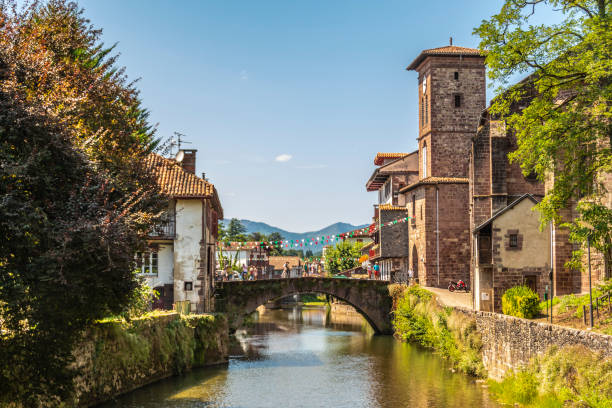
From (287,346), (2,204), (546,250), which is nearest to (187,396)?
(2,204)

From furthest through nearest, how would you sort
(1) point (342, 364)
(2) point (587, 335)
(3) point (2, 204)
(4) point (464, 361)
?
(1) point (342, 364) < (4) point (464, 361) < (2) point (587, 335) < (3) point (2, 204)

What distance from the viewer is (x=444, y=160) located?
5091cm

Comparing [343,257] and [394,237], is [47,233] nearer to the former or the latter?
[394,237]

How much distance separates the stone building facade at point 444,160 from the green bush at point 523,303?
22577 millimetres

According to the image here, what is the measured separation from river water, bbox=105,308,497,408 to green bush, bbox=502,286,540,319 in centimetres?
293

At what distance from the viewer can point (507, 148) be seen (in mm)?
33375

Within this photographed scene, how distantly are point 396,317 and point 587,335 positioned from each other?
86.7ft

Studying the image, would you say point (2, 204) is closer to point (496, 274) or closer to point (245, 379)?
point (245, 379)

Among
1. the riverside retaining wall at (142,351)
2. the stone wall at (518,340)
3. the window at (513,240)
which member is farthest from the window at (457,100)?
the riverside retaining wall at (142,351)

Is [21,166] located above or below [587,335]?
above

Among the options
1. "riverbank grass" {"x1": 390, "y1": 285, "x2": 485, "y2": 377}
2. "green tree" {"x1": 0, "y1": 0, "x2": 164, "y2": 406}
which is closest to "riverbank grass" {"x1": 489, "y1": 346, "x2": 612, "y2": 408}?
"riverbank grass" {"x1": 390, "y1": 285, "x2": 485, "y2": 377}

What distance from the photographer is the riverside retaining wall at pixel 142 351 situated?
2066 centimetres

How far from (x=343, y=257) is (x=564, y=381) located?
67.9m

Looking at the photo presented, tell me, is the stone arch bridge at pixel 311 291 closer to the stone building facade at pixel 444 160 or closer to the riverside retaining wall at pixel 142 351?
the stone building facade at pixel 444 160
